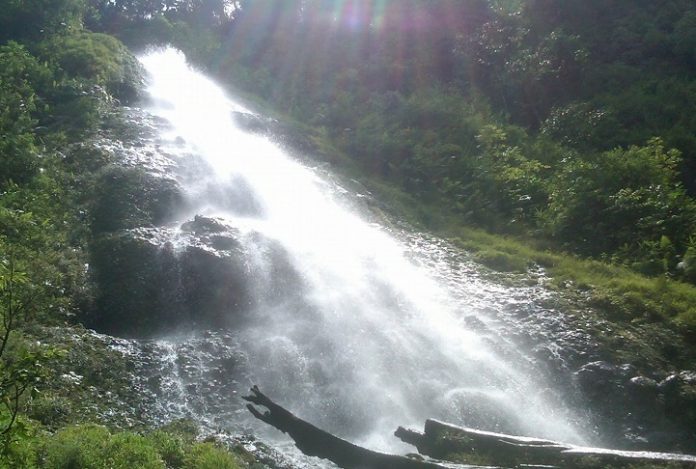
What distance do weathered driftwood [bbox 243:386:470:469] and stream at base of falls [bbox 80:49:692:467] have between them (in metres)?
0.24

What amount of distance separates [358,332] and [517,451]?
5246 millimetres

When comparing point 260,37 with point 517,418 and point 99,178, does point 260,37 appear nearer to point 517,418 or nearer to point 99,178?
point 99,178

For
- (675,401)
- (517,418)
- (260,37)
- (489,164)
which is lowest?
(517,418)

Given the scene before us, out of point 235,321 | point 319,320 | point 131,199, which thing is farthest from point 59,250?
point 319,320

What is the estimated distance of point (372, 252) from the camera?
55.2ft

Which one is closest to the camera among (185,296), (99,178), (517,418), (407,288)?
(517,418)

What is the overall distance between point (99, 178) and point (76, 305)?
16.8 ft

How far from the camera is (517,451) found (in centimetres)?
847

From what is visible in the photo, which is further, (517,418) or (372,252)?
(372,252)

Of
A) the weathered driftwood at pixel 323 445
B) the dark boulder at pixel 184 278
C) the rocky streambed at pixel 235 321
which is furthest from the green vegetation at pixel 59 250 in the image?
the weathered driftwood at pixel 323 445

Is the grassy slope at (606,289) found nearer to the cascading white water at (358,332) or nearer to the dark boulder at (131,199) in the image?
the cascading white water at (358,332)

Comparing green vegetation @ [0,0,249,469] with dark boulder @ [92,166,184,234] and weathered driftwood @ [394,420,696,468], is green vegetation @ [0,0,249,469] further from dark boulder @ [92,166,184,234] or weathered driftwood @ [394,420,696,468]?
weathered driftwood @ [394,420,696,468]

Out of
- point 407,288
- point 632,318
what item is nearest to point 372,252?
point 407,288

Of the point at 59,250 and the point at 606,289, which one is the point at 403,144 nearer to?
the point at 606,289
